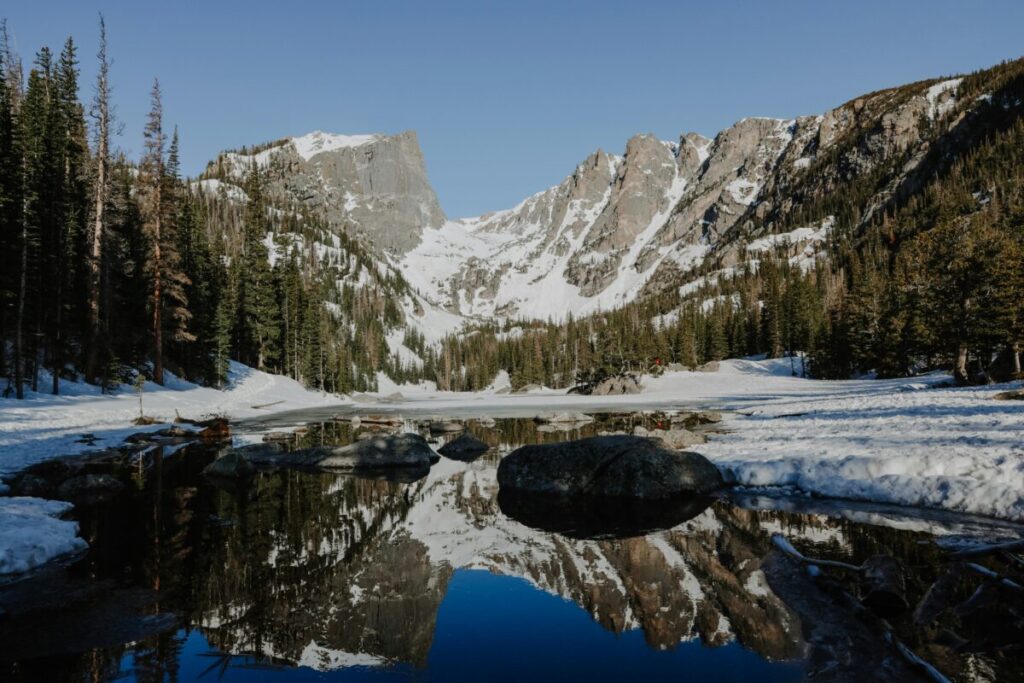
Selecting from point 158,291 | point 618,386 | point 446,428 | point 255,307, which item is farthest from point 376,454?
point 618,386

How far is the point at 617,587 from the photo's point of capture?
7691 millimetres

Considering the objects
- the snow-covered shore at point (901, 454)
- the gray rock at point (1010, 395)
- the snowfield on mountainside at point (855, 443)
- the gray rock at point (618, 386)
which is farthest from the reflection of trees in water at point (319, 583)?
the gray rock at point (618, 386)

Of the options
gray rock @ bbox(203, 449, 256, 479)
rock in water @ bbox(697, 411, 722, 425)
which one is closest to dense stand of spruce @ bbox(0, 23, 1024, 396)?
rock in water @ bbox(697, 411, 722, 425)

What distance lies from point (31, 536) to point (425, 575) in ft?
22.1

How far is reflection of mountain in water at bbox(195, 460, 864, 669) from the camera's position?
6.24 m

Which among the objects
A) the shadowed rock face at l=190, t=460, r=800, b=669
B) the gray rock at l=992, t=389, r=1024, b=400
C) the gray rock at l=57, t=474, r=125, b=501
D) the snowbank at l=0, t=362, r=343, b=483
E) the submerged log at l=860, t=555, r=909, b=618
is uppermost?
the snowbank at l=0, t=362, r=343, b=483

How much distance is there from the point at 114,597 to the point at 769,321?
396 ft

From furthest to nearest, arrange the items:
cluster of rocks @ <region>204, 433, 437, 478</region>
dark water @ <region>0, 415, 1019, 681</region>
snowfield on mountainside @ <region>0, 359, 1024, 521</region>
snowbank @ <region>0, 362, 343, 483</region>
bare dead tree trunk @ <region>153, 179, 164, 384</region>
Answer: bare dead tree trunk @ <region>153, 179, 164, 384</region>
cluster of rocks @ <region>204, 433, 437, 478</region>
snowbank @ <region>0, 362, 343, 483</region>
snowfield on mountainside @ <region>0, 359, 1024, 521</region>
dark water @ <region>0, 415, 1019, 681</region>

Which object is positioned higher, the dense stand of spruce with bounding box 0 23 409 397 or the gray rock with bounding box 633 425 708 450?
the dense stand of spruce with bounding box 0 23 409 397

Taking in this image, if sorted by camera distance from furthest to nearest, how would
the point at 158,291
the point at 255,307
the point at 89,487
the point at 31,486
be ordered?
the point at 255,307, the point at 158,291, the point at 89,487, the point at 31,486

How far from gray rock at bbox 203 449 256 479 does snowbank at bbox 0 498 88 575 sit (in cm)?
568

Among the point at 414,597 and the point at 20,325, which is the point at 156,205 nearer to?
the point at 20,325

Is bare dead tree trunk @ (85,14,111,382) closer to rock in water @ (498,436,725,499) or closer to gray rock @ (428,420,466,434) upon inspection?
gray rock @ (428,420,466,434)

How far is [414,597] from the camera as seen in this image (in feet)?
24.9
